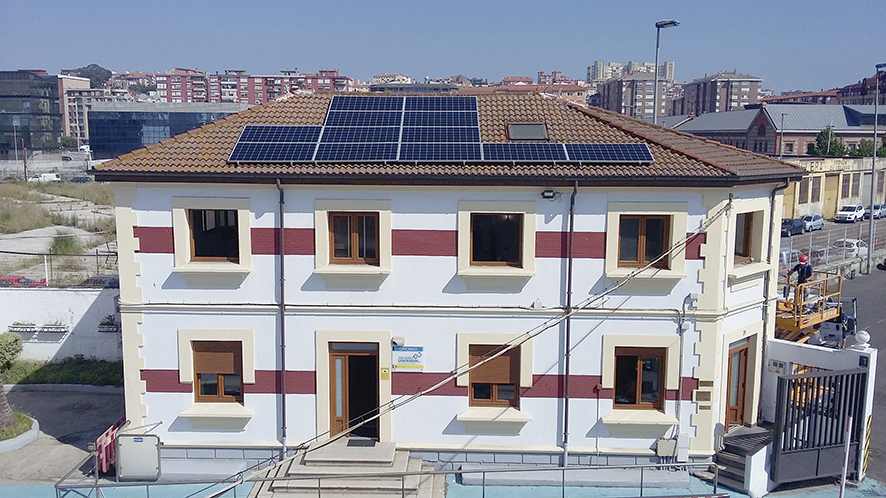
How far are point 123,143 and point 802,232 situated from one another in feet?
342

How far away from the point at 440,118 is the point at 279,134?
135 inches

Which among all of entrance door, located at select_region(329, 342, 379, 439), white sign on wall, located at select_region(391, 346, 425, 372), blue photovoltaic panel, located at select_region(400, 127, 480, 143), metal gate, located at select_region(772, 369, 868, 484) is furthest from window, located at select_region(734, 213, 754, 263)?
entrance door, located at select_region(329, 342, 379, 439)

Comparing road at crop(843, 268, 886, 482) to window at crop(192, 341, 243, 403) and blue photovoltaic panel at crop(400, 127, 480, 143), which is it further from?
window at crop(192, 341, 243, 403)

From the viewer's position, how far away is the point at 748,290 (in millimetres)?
13445

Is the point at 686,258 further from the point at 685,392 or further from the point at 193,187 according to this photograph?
the point at 193,187

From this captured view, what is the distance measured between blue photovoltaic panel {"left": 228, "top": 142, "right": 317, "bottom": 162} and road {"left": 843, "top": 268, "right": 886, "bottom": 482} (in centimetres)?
1294

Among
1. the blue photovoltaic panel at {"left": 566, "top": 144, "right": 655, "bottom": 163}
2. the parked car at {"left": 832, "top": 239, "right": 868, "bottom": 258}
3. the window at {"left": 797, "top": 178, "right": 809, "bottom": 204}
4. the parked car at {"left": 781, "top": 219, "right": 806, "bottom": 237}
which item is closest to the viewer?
the blue photovoltaic panel at {"left": 566, "top": 144, "right": 655, "bottom": 163}

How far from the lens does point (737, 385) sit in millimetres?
13914

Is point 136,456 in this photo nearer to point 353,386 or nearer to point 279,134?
point 353,386

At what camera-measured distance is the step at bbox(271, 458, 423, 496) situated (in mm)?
11602

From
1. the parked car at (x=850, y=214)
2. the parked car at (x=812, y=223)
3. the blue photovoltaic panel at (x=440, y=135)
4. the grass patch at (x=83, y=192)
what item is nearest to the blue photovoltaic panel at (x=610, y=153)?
the blue photovoltaic panel at (x=440, y=135)

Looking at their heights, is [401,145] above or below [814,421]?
above

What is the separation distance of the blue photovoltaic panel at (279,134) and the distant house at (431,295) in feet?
0.45

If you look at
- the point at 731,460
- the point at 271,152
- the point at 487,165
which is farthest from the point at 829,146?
the point at 271,152
